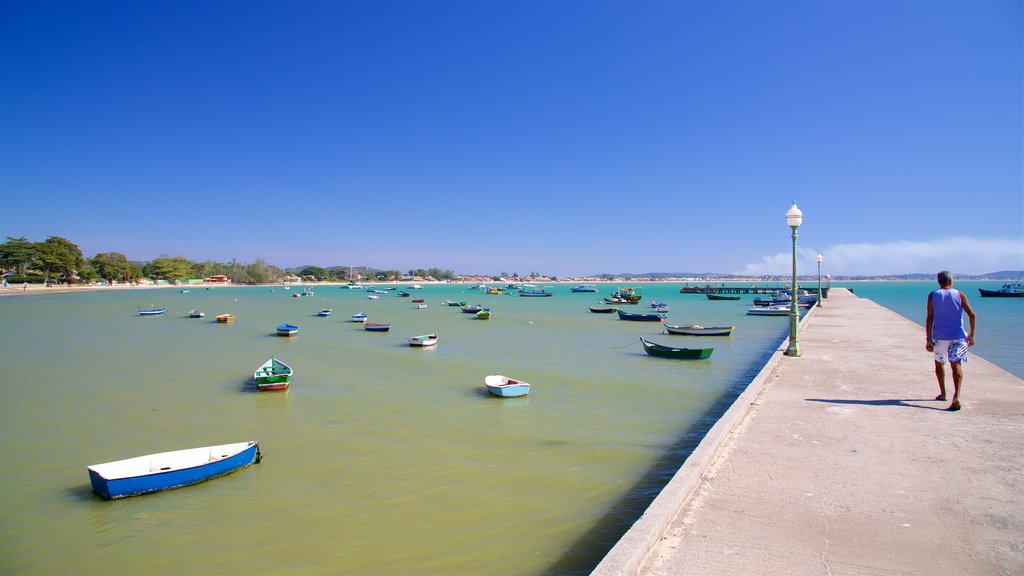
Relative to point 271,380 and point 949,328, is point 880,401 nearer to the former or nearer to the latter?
point 949,328

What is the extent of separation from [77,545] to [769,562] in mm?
9066

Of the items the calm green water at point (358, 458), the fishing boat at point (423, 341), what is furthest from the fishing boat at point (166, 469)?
the fishing boat at point (423, 341)

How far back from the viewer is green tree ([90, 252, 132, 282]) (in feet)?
506

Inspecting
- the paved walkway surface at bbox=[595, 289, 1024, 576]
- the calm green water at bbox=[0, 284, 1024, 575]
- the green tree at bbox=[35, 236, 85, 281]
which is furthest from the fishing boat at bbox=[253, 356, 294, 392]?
the green tree at bbox=[35, 236, 85, 281]

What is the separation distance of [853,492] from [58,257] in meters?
162

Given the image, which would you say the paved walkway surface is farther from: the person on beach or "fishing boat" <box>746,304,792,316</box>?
"fishing boat" <box>746,304,792,316</box>

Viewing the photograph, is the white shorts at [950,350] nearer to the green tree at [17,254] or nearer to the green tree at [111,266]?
the green tree at [17,254]

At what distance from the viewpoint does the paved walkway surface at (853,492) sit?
4.46 m

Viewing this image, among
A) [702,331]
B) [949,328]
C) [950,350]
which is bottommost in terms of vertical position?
[702,331]

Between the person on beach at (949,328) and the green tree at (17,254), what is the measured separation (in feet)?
527

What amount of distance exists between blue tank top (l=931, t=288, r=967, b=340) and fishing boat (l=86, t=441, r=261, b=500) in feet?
39.7

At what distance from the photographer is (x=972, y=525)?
4.95 metres

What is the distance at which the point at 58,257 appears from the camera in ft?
413

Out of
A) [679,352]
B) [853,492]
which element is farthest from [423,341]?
[853,492]
